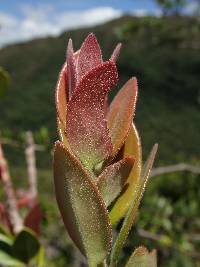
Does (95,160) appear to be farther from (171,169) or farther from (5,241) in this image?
(171,169)

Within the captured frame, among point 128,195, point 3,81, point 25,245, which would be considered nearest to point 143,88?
point 3,81

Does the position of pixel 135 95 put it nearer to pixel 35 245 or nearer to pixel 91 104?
pixel 91 104

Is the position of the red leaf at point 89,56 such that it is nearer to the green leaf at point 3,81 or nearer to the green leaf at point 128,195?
the green leaf at point 128,195

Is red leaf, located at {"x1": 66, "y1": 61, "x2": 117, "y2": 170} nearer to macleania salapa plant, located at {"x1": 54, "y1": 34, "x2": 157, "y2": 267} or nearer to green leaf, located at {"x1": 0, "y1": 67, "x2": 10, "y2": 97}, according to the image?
macleania salapa plant, located at {"x1": 54, "y1": 34, "x2": 157, "y2": 267}

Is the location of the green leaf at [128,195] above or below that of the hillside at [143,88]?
above

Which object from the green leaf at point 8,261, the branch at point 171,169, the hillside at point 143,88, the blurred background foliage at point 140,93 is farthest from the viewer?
the hillside at point 143,88

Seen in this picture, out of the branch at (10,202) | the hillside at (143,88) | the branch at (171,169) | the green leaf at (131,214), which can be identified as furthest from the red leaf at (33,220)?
the hillside at (143,88)
